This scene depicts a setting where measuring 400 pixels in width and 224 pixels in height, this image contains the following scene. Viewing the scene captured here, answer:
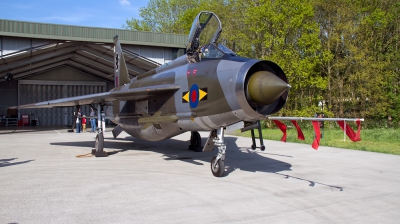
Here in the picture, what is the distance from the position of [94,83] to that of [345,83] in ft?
82.8

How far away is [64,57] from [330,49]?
23.1m

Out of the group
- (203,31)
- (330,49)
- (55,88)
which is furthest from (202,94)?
(55,88)

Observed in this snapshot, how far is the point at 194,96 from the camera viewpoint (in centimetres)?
795

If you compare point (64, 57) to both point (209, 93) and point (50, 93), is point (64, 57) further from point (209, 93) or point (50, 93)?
point (209, 93)

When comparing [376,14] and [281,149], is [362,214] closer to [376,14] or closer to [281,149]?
[281,149]

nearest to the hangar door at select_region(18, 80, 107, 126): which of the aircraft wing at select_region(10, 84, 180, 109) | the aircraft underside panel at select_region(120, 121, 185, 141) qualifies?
the aircraft wing at select_region(10, 84, 180, 109)

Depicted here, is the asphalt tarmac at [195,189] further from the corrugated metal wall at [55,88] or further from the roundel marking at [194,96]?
the corrugated metal wall at [55,88]

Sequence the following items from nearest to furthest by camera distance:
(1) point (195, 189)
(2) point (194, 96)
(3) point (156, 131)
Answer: (1) point (195, 189), (2) point (194, 96), (3) point (156, 131)

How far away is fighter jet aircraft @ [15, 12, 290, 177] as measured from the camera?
260 inches

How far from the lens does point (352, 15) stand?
29.5 m

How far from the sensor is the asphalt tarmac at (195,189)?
5031 millimetres

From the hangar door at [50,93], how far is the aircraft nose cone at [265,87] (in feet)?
102

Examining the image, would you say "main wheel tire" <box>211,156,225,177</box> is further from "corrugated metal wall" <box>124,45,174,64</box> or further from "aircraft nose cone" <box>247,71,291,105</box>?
"corrugated metal wall" <box>124,45,174,64</box>

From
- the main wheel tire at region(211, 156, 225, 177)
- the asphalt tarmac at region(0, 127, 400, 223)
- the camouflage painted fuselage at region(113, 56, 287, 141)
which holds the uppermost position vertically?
the camouflage painted fuselage at region(113, 56, 287, 141)
